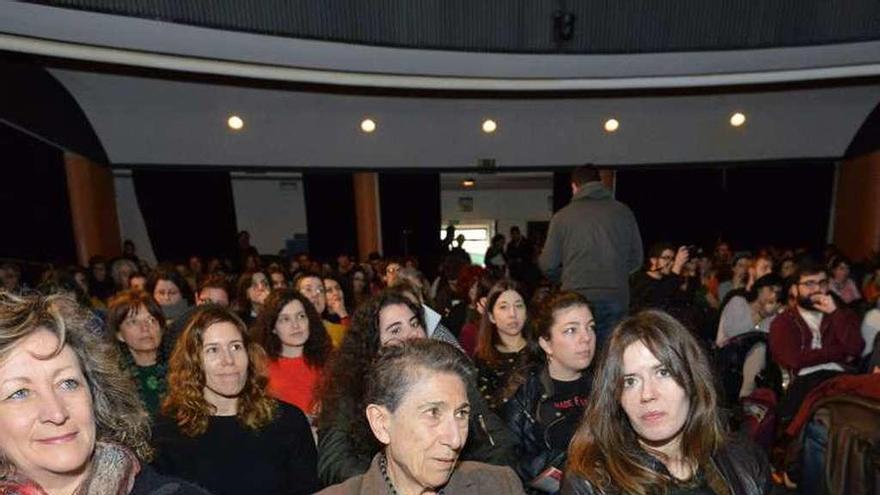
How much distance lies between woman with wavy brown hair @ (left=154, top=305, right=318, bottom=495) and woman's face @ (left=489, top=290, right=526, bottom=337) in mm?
1503

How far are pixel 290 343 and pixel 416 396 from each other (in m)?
1.98

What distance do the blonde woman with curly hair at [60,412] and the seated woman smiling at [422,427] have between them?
476 millimetres

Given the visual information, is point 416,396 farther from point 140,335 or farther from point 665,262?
point 665,262

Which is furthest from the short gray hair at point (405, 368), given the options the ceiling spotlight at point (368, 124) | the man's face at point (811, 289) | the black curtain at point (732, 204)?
the black curtain at point (732, 204)

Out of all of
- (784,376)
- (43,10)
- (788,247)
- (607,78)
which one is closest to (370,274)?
(607,78)

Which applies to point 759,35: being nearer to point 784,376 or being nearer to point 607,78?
point 607,78

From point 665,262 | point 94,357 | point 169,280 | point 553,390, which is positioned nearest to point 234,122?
point 169,280

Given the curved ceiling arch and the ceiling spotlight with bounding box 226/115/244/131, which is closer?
the curved ceiling arch

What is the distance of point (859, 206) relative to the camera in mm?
10211

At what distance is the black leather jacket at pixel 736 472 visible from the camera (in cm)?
178

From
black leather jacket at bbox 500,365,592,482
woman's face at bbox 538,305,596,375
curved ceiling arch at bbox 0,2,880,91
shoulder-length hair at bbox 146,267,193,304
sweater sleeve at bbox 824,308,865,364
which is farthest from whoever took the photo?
curved ceiling arch at bbox 0,2,880,91

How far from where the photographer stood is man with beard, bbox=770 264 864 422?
3877mm

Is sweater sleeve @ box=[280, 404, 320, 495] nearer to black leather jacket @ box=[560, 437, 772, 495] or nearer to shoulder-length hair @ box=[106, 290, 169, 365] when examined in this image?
black leather jacket @ box=[560, 437, 772, 495]

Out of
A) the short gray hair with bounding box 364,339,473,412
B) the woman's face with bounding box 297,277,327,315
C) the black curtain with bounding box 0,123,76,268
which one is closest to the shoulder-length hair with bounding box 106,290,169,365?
the woman's face with bounding box 297,277,327,315
